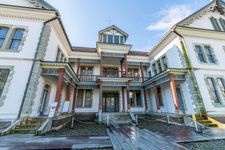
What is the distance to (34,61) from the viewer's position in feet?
28.9

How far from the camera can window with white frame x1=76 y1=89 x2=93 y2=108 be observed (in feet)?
47.5

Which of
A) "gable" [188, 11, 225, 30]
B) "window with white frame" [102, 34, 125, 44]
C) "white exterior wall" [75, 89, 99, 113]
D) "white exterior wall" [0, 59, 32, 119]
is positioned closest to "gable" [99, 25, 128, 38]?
"window with white frame" [102, 34, 125, 44]

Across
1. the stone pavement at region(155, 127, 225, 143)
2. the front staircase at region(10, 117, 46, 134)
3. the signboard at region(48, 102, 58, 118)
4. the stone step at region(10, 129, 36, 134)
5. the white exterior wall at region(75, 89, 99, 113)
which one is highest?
the white exterior wall at region(75, 89, 99, 113)

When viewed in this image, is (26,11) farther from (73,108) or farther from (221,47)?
(221,47)

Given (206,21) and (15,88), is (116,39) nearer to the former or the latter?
(206,21)

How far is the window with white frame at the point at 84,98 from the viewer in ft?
47.5

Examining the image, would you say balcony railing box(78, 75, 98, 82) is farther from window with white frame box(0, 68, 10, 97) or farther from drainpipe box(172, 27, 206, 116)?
drainpipe box(172, 27, 206, 116)

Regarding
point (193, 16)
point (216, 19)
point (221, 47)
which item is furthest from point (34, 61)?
point (216, 19)

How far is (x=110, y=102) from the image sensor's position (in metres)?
15.5

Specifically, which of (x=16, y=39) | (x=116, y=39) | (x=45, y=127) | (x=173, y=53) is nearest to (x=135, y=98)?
(x=173, y=53)

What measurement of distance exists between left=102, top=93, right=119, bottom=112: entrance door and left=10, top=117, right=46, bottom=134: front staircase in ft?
28.2

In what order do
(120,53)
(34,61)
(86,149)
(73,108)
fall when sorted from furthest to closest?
(120,53) < (73,108) < (34,61) < (86,149)

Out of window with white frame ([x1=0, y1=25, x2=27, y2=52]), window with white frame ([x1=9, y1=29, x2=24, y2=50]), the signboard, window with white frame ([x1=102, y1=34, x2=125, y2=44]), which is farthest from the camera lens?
window with white frame ([x1=102, y1=34, x2=125, y2=44])

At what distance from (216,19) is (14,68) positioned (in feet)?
66.5
